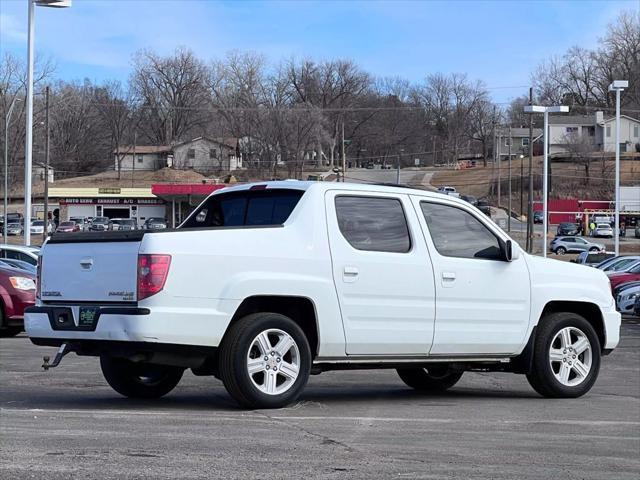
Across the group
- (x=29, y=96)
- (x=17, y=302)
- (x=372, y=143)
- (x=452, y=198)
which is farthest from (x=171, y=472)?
(x=372, y=143)

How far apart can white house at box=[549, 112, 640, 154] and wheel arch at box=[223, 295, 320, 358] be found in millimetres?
115284

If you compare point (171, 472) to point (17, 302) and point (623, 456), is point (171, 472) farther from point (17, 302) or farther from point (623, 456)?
point (17, 302)

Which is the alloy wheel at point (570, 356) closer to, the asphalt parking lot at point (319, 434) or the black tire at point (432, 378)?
the asphalt parking lot at point (319, 434)

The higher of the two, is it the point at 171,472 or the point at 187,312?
the point at 187,312

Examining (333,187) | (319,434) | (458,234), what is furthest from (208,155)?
(319,434)

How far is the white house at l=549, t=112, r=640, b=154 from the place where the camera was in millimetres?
120938

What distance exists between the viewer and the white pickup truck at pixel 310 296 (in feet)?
24.0

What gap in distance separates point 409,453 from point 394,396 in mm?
3198

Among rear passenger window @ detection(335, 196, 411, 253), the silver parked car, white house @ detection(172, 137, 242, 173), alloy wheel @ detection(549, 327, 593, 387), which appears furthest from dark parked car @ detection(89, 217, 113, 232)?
rear passenger window @ detection(335, 196, 411, 253)

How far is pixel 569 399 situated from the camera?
30.9ft

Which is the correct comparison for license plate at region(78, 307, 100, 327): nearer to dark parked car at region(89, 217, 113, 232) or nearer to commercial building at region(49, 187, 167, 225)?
dark parked car at region(89, 217, 113, 232)

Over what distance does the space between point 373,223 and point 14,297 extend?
9.78 m

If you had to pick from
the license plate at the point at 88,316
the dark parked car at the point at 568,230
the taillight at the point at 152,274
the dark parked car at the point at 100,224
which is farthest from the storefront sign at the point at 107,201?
the taillight at the point at 152,274

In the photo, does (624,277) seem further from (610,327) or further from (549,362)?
(549,362)
